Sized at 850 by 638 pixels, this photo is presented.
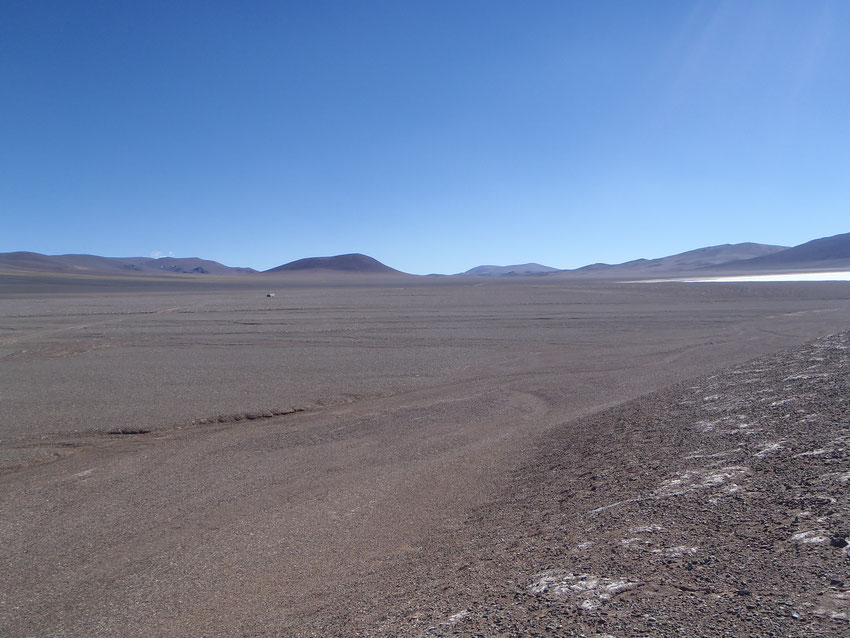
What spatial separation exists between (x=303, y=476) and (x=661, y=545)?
512cm

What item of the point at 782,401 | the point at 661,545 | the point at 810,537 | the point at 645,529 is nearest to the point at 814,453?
the point at 810,537

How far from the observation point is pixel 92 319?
3272cm

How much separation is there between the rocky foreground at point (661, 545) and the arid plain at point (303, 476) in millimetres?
44

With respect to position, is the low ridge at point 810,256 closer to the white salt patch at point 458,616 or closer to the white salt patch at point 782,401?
the white salt patch at point 782,401

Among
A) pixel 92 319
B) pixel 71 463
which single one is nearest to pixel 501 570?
pixel 71 463

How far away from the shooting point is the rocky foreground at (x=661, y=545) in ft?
13.2

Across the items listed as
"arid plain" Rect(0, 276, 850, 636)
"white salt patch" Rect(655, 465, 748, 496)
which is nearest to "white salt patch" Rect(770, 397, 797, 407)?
"arid plain" Rect(0, 276, 850, 636)

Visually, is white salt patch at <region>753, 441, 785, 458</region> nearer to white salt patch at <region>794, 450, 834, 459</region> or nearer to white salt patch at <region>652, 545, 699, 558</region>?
white salt patch at <region>794, 450, 834, 459</region>

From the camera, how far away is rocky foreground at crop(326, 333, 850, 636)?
404cm

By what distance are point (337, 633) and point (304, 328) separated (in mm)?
23862

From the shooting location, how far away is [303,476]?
888 centimetres

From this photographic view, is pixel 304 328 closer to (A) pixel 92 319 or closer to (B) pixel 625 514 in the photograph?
(A) pixel 92 319

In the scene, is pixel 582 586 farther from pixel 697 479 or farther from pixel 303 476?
pixel 303 476

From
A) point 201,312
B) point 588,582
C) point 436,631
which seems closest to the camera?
point 436,631
